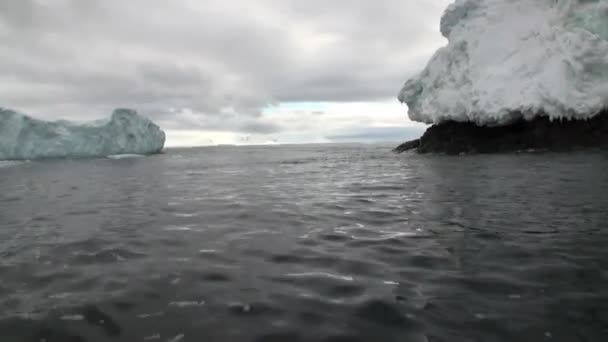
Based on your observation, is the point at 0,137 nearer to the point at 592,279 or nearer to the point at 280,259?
the point at 280,259

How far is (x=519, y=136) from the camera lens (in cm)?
2631

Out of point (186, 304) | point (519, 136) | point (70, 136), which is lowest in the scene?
point (186, 304)

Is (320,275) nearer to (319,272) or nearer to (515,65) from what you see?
(319,272)

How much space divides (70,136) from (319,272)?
5323 centimetres

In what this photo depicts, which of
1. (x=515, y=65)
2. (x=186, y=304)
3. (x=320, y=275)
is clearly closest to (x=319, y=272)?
(x=320, y=275)

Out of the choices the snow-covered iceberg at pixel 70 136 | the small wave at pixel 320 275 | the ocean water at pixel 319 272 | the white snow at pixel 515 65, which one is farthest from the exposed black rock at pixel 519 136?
the snow-covered iceberg at pixel 70 136

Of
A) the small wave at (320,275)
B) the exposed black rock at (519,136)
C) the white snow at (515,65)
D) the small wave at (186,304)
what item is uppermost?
the white snow at (515,65)

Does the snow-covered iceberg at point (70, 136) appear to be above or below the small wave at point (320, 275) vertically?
above

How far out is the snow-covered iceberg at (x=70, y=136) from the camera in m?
43.5

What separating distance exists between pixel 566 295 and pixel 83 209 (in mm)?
11012

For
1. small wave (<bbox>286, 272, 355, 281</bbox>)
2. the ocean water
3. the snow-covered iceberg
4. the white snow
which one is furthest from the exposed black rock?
the snow-covered iceberg

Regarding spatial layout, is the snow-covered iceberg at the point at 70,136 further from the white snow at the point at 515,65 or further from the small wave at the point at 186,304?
the small wave at the point at 186,304

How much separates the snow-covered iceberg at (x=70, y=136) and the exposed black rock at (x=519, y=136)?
39108 mm

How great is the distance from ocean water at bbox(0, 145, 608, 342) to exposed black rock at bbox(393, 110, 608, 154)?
707 inches
